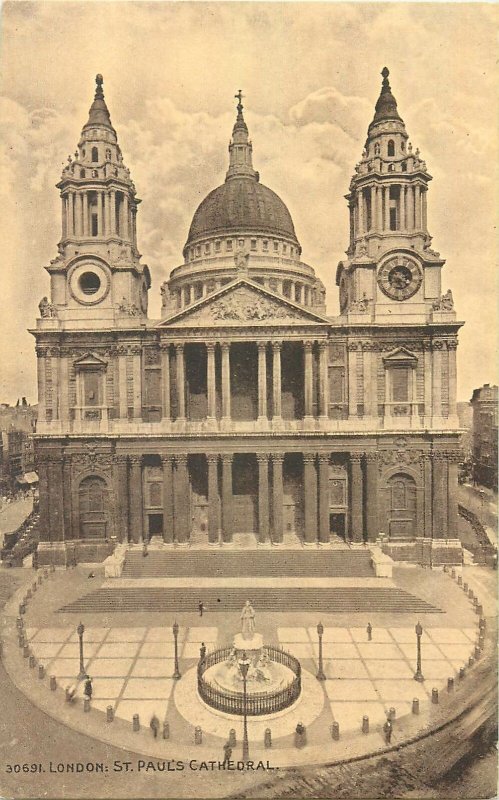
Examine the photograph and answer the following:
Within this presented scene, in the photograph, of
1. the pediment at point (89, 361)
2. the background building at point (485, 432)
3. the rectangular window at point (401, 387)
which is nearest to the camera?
the background building at point (485, 432)

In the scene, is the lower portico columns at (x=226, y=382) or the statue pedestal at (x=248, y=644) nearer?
the statue pedestal at (x=248, y=644)

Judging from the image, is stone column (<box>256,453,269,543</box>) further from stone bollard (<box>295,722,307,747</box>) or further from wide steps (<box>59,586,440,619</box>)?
stone bollard (<box>295,722,307,747</box>)

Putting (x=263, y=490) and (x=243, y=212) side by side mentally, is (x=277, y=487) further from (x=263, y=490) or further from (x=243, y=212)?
(x=243, y=212)

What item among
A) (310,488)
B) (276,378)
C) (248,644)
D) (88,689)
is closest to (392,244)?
(276,378)

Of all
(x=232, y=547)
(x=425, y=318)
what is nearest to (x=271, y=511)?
(x=232, y=547)

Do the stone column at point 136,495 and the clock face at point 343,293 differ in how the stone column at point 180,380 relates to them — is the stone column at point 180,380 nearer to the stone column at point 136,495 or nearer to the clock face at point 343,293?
the stone column at point 136,495

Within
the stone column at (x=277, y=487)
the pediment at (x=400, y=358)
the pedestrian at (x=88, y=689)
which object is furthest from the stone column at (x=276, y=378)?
the pedestrian at (x=88, y=689)
